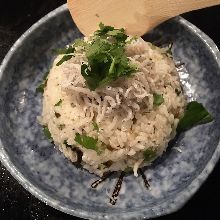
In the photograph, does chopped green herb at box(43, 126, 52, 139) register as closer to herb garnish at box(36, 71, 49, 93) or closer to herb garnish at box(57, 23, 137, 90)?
herb garnish at box(36, 71, 49, 93)

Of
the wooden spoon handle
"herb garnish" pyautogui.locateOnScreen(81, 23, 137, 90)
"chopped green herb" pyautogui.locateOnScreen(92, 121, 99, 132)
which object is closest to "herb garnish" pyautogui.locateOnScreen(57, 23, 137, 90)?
"herb garnish" pyautogui.locateOnScreen(81, 23, 137, 90)

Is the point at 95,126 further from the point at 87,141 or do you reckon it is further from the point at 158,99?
the point at 158,99

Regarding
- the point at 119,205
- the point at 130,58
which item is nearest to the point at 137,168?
the point at 119,205

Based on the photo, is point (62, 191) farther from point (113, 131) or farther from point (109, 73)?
point (109, 73)

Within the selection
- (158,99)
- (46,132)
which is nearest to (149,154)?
(158,99)

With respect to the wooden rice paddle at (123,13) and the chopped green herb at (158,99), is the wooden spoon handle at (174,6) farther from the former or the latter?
the chopped green herb at (158,99)

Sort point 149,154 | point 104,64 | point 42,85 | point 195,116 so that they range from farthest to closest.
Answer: point 42,85
point 195,116
point 149,154
point 104,64
